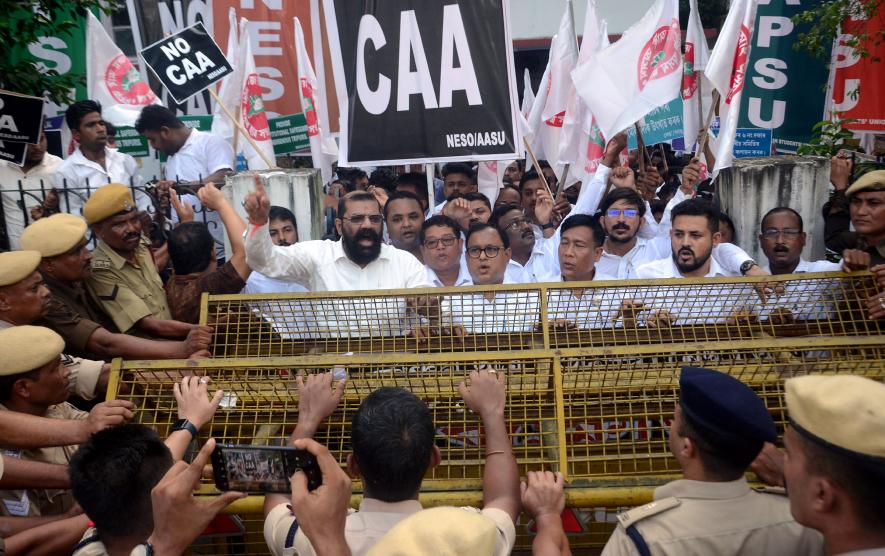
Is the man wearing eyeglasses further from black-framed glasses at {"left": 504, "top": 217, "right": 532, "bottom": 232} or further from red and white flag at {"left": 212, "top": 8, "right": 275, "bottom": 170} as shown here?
red and white flag at {"left": 212, "top": 8, "right": 275, "bottom": 170}

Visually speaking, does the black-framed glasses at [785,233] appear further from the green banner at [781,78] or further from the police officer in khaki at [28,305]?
the police officer in khaki at [28,305]

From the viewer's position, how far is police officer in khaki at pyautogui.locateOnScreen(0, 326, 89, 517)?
284 centimetres

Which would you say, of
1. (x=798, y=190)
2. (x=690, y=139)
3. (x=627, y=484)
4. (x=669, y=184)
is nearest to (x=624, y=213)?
Answer: (x=798, y=190)

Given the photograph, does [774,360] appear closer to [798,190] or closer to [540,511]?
[540,511]

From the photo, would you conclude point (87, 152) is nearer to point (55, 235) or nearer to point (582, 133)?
point (55, 235)

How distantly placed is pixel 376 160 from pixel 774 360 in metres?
3.38

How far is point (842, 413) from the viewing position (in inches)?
66.3

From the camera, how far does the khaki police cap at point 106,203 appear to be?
413cm

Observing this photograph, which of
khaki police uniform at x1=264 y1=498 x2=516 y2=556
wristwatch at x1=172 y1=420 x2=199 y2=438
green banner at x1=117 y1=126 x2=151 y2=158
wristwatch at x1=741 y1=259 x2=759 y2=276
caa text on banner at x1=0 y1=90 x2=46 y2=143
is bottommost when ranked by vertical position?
khaki police uniform at x1=264 y1=498 x2=516 y2=556

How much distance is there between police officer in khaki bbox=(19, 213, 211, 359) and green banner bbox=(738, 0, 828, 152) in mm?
6303

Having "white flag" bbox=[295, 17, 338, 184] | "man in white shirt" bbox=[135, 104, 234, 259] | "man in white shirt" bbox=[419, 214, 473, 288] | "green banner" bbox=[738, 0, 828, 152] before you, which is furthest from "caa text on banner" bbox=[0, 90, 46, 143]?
"green banner" bbox=[738, 0, 828, 152]

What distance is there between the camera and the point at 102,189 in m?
4.17

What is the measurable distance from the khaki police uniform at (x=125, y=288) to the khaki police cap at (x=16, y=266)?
688 mm

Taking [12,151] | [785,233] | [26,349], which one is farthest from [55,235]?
[785,233]
